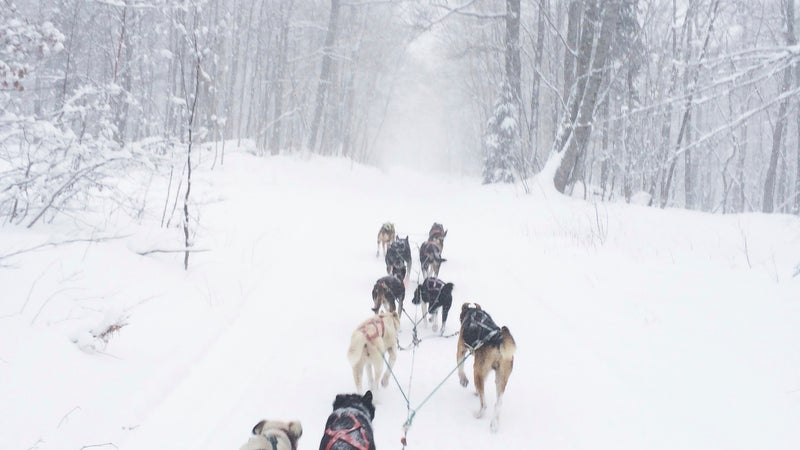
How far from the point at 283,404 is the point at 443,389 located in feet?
5.35

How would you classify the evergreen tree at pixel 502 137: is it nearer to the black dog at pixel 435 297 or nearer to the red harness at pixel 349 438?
the black dog at pixel 435 297

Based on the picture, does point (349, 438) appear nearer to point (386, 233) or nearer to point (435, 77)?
point (386, 233)

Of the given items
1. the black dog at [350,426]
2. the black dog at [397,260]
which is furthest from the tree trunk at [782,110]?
the black dog at [350,426]

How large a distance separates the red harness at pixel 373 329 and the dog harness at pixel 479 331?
0.82 metres

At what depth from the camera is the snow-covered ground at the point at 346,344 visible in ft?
13.0

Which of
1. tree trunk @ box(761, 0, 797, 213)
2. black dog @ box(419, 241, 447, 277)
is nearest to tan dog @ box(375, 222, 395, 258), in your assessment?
black dog @ box(419, 241, 447, 277)

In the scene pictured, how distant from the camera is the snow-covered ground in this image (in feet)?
13.0

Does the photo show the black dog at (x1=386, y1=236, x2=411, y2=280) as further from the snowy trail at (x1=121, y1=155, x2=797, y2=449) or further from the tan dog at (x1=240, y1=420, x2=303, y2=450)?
the tan dog at (x1=240, y1=420, x2=303, y2=450)

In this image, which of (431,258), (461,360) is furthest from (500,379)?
(431,258)

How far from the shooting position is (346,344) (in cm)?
609

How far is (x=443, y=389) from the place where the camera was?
5078mm

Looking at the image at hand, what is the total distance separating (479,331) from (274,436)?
84.9 inches

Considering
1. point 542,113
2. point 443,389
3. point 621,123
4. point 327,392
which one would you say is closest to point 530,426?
point 443,389

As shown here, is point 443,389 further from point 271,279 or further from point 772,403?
point 271,279
